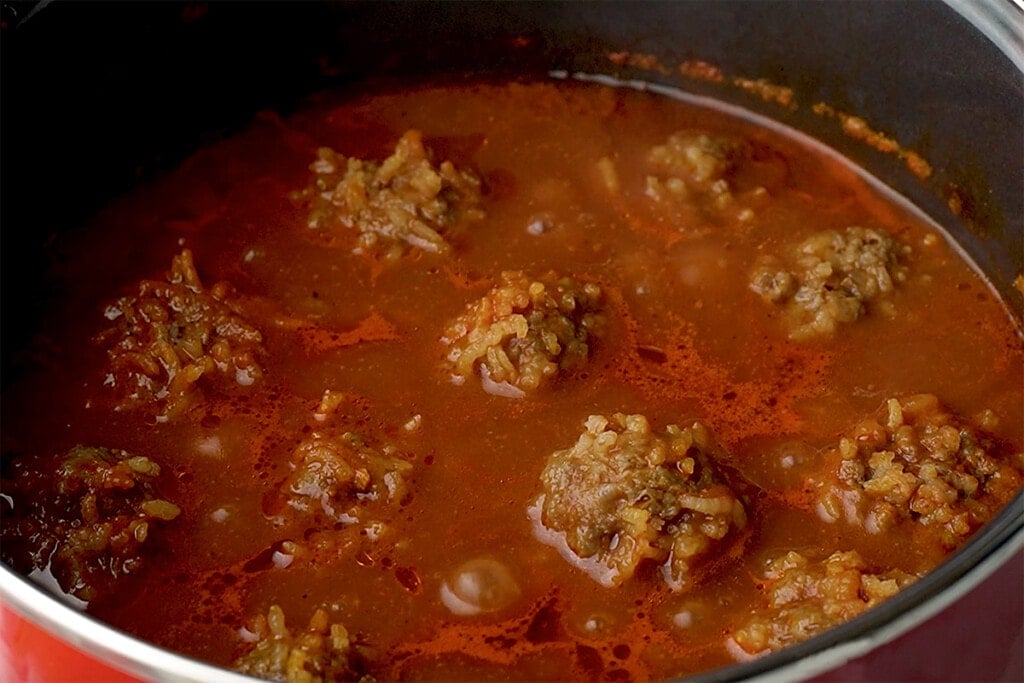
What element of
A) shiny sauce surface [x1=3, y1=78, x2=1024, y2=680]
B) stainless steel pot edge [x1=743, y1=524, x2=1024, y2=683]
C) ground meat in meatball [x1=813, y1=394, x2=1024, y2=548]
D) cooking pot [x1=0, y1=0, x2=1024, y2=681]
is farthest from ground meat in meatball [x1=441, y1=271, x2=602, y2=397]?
stainless steel pot edge [x1=743, y1=524, x2=1024, y2=683]

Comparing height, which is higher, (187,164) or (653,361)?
(653,361)

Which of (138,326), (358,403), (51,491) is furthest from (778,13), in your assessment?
(51,491)

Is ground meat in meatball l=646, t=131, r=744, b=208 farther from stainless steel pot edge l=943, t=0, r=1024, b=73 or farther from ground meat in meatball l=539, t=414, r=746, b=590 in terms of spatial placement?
ground meat in meatball l=539, t=414, r=746, b=590

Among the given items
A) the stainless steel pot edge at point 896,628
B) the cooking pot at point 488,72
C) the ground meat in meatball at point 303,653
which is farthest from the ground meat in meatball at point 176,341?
the stainless steel pot edge at point 896,628

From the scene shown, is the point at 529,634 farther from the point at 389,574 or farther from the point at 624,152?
the point at 624,152

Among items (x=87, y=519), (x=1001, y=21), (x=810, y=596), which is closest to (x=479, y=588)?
(x=810, y=596)

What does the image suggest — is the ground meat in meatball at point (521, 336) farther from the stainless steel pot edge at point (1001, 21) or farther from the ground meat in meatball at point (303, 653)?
the stainless steel pot edge at point (1001, 21)

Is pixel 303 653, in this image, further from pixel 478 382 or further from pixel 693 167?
pixel 693 167
